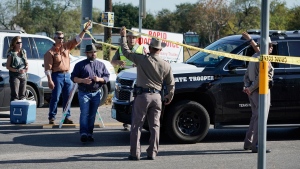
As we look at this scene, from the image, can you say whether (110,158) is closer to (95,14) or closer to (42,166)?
(42,166)

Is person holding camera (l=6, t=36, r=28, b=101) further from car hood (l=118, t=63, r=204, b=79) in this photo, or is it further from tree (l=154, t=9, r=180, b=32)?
tree (l=154, t=9, r=180, b=32)

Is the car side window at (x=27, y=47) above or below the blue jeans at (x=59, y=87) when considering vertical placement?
above

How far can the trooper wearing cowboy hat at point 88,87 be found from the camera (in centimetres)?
1073

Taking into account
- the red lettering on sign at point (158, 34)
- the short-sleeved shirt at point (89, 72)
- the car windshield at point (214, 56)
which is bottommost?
the short-sleeved shirt at point (89, 72)

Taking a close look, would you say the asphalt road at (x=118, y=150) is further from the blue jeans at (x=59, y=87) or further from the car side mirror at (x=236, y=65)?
the car side mirror at (x=236, y=65)

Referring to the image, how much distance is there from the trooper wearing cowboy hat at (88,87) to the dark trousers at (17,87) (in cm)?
298

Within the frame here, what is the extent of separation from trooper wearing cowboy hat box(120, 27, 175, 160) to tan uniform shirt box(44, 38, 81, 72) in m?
3.17

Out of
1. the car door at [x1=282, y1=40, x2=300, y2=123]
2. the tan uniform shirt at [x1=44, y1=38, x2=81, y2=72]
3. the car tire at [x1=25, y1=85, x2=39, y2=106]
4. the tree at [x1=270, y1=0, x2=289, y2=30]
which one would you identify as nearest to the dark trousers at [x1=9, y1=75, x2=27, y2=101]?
the car tire at [x1=25, y1=85, x2=39, y2=106]

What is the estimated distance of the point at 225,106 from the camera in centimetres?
1082

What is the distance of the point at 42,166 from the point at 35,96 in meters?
6.10

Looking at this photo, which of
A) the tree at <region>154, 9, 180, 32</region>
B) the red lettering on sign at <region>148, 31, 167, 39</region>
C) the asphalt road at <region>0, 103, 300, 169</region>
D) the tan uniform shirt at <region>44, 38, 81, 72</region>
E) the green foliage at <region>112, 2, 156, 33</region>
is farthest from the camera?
the green foliage at <region>112, 2, 156, 33</region>

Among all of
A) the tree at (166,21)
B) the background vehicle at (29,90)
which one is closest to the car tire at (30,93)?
the background vehicle at (29,90)

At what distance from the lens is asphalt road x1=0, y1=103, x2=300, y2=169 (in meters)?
9.20

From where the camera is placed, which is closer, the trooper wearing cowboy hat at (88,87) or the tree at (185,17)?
the trooper wearing cowboy hat at (88,87)
